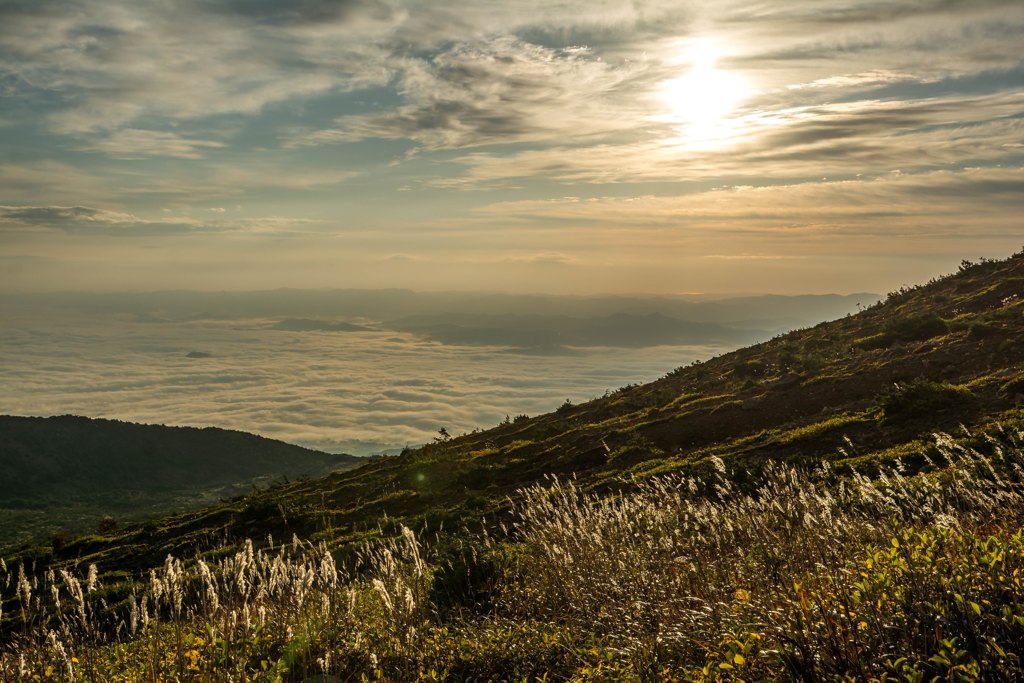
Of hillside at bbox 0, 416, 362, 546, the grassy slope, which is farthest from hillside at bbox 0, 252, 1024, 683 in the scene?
hillside at bbox 0, 416, 362, 546

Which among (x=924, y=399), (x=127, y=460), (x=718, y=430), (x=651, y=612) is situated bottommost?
(x=127, y=460)

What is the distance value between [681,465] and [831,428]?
4129 millimetres

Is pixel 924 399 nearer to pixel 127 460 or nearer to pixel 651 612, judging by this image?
pixel 651 612

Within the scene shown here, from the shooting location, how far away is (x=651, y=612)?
6953 millimetres

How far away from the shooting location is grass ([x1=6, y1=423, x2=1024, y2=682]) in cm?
499

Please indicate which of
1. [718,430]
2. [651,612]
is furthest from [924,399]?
[651,612]

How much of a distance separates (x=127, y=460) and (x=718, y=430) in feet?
323

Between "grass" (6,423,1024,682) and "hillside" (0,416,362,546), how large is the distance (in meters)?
71.2

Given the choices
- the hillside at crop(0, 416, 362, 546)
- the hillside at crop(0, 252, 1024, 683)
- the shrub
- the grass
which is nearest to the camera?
the grass

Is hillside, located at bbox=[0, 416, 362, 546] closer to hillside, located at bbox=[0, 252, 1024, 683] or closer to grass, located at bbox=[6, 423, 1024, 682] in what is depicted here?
hillside, located at bbox=[0, 252, 1024, 683]

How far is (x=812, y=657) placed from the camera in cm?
499

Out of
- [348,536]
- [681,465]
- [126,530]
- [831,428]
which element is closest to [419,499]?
[348,536]

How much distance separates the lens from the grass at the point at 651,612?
499 cm

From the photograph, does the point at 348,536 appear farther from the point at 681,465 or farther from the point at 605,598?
the point at 605,598
